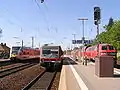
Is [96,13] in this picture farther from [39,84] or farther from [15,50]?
[15,50]

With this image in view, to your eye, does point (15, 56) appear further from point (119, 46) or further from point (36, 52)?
point (119, 46)

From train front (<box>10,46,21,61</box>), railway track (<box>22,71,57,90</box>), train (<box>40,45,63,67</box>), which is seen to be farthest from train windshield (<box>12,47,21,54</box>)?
railway track (<box>22,71,57,90</box>)

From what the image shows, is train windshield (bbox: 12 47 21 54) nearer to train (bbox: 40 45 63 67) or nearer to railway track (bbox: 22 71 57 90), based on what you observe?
train (bbox: 40 45 63 67)

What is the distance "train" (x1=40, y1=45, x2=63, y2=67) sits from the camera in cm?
3303

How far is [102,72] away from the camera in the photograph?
20.2 meters

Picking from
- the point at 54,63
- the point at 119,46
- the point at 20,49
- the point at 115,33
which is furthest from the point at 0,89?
the point at 115,33

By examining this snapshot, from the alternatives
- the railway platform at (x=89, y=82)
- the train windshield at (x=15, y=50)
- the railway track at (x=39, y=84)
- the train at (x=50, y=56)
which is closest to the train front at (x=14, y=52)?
the train windshield at (x=15, y=50)

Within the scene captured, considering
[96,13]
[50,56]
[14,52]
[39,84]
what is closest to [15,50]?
[14,52]

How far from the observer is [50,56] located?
33.2 m

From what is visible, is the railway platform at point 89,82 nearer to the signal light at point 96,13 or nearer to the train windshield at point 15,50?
the signal light at point 96,13

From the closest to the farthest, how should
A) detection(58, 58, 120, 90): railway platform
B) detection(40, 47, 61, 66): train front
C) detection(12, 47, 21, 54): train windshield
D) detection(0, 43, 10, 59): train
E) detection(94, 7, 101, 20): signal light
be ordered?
detection(58, 58, 120, 90): railway platform → detection(94, 7, 101, 20): signal light → detection(40, 47, 61, 66): train front → detection(12, 47, 21, 54): train windshield → detection(0, 43, 10, 59): train

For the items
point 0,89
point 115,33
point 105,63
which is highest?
point 115,33

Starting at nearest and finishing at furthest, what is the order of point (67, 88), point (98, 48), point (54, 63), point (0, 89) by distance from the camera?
point (67, 88), point (0, 89), point (54, 63), point (98, 48)

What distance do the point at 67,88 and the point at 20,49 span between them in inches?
1726
